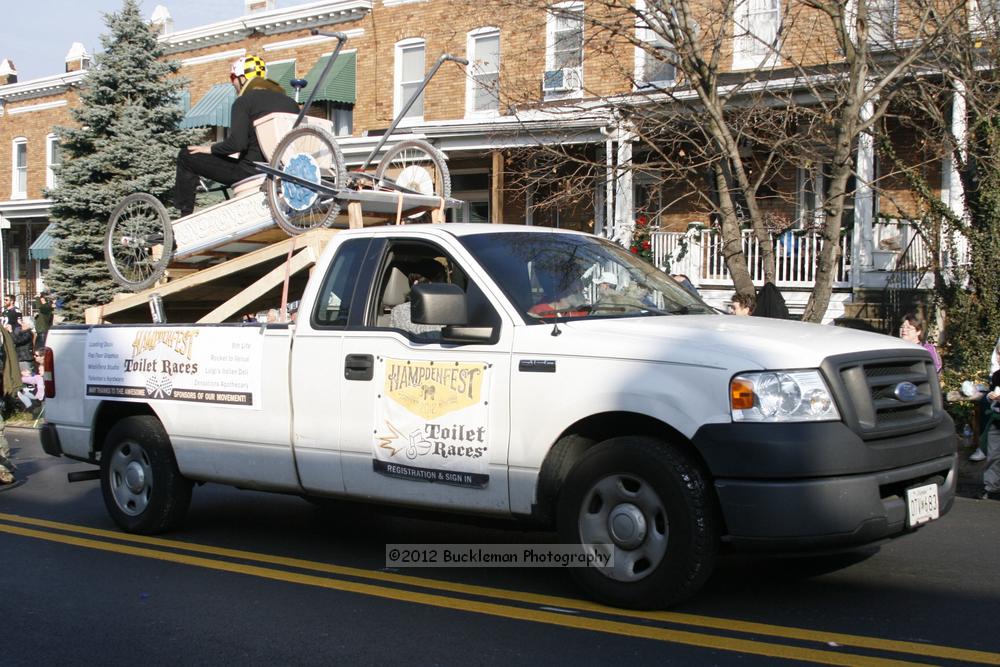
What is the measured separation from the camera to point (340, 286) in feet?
20.9

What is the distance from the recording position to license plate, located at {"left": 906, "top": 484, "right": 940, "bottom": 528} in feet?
16.3

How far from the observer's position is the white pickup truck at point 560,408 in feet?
15.5

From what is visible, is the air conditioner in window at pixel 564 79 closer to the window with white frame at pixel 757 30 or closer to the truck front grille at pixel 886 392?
the window with white frame at pixel 757 30

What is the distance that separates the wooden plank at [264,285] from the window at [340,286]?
22.7 inches

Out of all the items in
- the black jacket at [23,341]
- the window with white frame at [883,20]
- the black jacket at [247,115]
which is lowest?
the black jacket at [23,341]

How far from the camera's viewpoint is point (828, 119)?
503 inches

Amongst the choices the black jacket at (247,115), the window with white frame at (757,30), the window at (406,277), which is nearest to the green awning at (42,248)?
the window with white frame at (757,30)

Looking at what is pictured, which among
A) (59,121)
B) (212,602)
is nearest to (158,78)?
(59,121)

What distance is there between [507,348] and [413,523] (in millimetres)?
2769

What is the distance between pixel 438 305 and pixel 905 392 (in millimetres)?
2307

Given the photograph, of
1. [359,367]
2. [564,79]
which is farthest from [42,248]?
[359,367]

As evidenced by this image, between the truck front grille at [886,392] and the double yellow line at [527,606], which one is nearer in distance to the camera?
the double yellow line at [527,606]

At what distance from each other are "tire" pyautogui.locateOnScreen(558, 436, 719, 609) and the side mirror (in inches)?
38.6

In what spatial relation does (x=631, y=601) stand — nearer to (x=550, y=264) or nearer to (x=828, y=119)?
(x=550, y=264)
